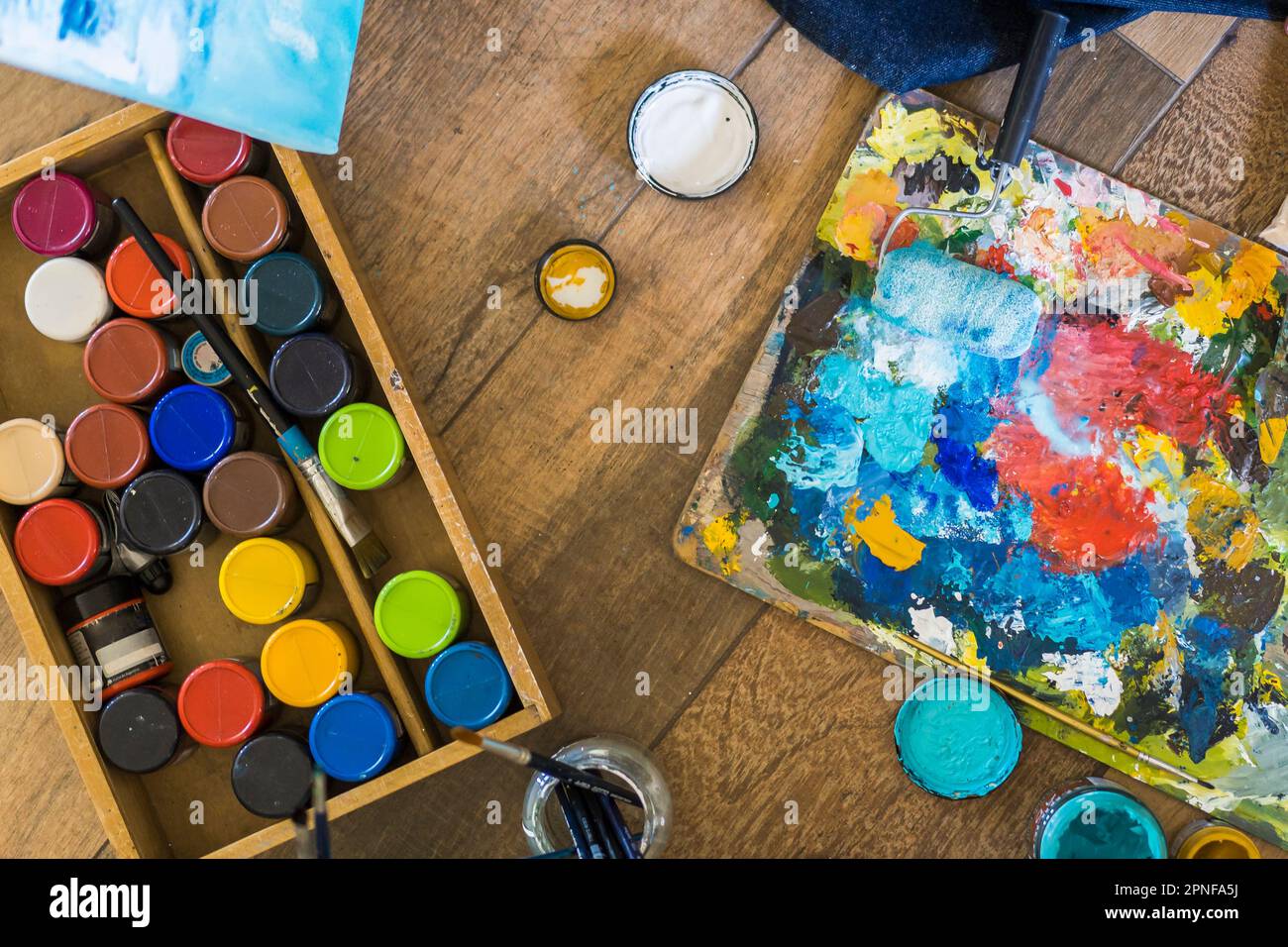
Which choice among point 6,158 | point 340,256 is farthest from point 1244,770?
point 6,158

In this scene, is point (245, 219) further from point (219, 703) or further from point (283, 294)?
point (219, 703)

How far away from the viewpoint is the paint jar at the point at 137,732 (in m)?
0.83

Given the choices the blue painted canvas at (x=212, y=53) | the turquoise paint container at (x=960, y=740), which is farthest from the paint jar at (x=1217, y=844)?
the blue painted canvas at (x=212, y=53)

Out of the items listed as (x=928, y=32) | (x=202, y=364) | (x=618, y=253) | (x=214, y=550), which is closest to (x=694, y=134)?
(x=618, y=253)

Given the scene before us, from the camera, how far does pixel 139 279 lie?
84cm

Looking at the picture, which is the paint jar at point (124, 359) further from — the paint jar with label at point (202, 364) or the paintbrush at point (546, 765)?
the paintbrush at point (546, 765)

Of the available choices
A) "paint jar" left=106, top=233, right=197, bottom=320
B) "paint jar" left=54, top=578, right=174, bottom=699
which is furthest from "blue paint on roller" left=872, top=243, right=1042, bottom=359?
"paint jar" left=54, top=578, right=174, bottom=699

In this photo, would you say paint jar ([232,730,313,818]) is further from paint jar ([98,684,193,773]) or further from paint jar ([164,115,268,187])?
paint jar ([164,115,268,187])

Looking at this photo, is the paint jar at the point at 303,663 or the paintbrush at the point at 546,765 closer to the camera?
the paintbrush at the point at 546,765

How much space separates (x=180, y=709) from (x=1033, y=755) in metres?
0.85

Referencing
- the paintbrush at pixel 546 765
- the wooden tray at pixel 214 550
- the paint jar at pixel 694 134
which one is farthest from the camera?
the paint jar at pixel 694 134

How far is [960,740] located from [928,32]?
73cm

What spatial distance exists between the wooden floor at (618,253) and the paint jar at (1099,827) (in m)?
0.22
